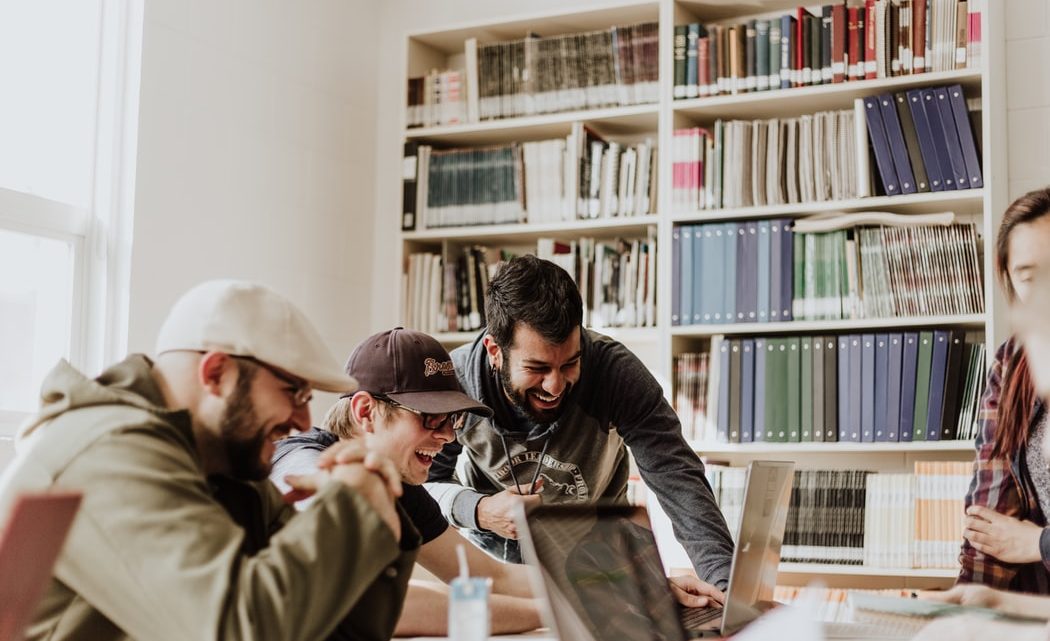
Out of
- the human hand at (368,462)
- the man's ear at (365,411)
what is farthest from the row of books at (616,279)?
the human hand at (368,462)

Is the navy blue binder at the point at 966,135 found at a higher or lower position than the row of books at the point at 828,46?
lower

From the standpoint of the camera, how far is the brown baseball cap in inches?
80.0

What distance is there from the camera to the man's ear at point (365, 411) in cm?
206

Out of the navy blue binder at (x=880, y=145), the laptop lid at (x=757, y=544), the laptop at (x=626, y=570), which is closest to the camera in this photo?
the laptop at (x=626, y=570)

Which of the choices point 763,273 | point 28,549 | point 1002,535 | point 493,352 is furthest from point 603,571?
point 763,273

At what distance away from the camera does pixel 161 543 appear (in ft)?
3.74

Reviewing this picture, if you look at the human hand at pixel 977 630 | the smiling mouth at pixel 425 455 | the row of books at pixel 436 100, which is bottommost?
the human hand at pixel 977 630

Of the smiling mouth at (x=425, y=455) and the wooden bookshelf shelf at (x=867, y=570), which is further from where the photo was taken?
the wooden bookshelf shelf at (x=867, y=570)

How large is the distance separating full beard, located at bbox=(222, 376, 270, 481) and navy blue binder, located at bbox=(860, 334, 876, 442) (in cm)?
247

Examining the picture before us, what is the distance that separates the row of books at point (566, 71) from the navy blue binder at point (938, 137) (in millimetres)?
886

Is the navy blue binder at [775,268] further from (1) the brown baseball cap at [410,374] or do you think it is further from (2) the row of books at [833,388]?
(1) the brown baseball cap at [410,374]

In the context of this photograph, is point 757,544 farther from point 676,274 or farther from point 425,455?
point 676,274

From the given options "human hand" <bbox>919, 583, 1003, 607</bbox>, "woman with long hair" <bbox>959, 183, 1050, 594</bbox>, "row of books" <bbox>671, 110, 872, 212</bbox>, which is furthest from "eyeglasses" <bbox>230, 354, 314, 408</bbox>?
"row of books" <bbox>671, 110, 872, 212</bbox>

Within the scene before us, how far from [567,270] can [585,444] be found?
146cm
